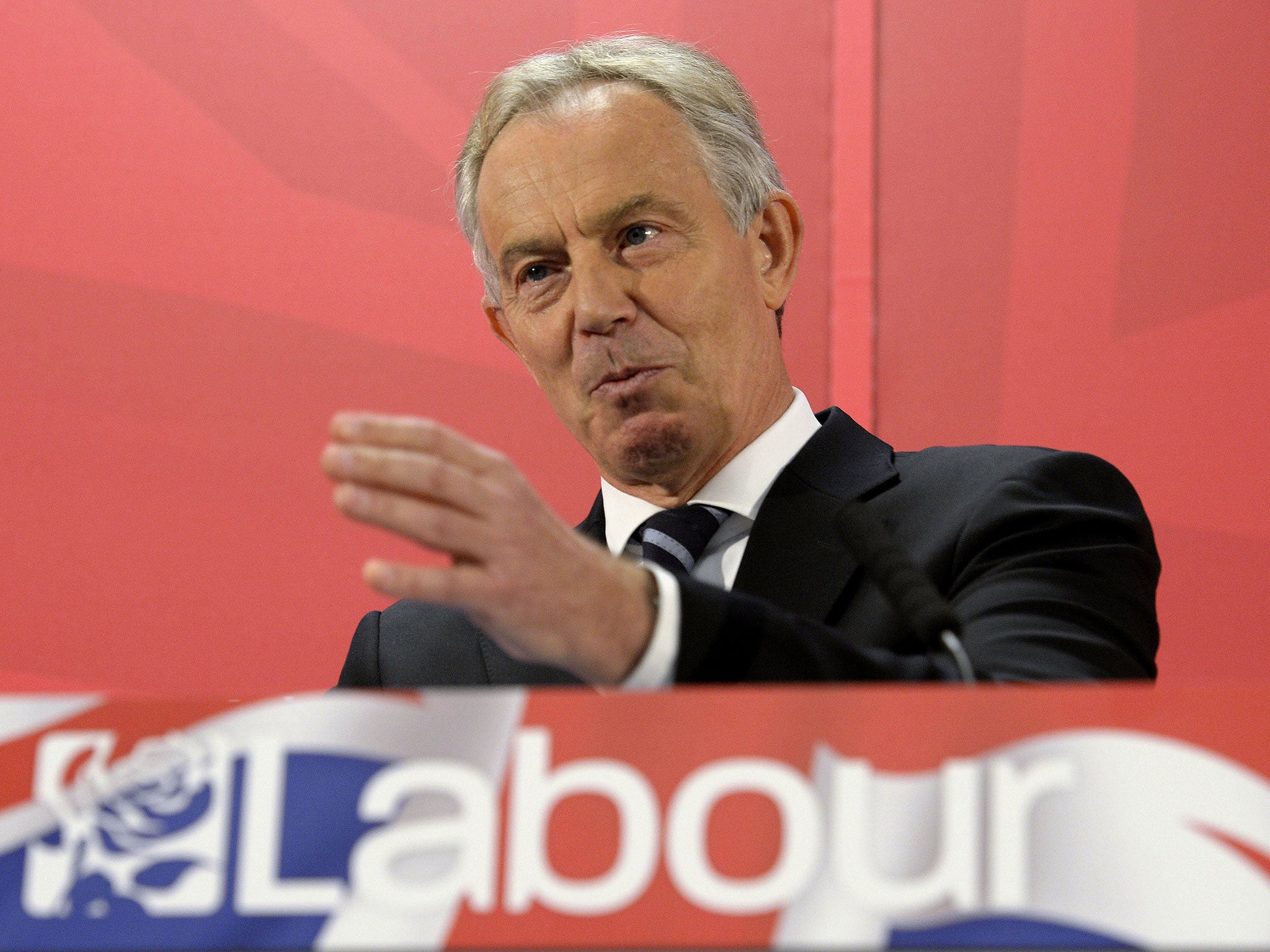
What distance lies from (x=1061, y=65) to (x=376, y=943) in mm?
1884

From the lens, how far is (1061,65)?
6.72ft

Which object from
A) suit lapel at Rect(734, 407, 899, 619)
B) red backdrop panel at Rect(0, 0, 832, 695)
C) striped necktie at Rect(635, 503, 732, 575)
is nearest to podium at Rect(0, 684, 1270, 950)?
suit lapel at Rect(734, 407, 899, 619)

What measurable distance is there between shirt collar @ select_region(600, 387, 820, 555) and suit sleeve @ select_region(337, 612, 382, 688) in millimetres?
309

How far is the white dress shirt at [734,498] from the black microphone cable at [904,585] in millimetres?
465

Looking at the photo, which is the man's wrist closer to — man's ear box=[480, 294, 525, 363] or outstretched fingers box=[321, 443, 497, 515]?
outstretched fingers box=[321, 443, 497, 515]

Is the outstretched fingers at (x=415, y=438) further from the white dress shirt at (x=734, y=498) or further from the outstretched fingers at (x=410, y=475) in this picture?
the white dress shirt at (x=734, y=498)

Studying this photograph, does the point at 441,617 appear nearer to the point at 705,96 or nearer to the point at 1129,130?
the point at 705,96

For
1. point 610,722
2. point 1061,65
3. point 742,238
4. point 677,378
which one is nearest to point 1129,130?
point 1061,65

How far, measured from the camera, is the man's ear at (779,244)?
1.69 metres

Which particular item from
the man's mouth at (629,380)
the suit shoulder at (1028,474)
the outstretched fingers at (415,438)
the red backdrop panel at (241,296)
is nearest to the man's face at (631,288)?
the man's mouth at (629,380)

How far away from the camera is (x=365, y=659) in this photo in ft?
5.19

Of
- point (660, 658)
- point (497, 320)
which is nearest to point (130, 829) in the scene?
point (660, 658)

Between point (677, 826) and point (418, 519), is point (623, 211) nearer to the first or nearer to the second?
point (418, 519)

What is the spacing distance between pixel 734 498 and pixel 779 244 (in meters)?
0.43
